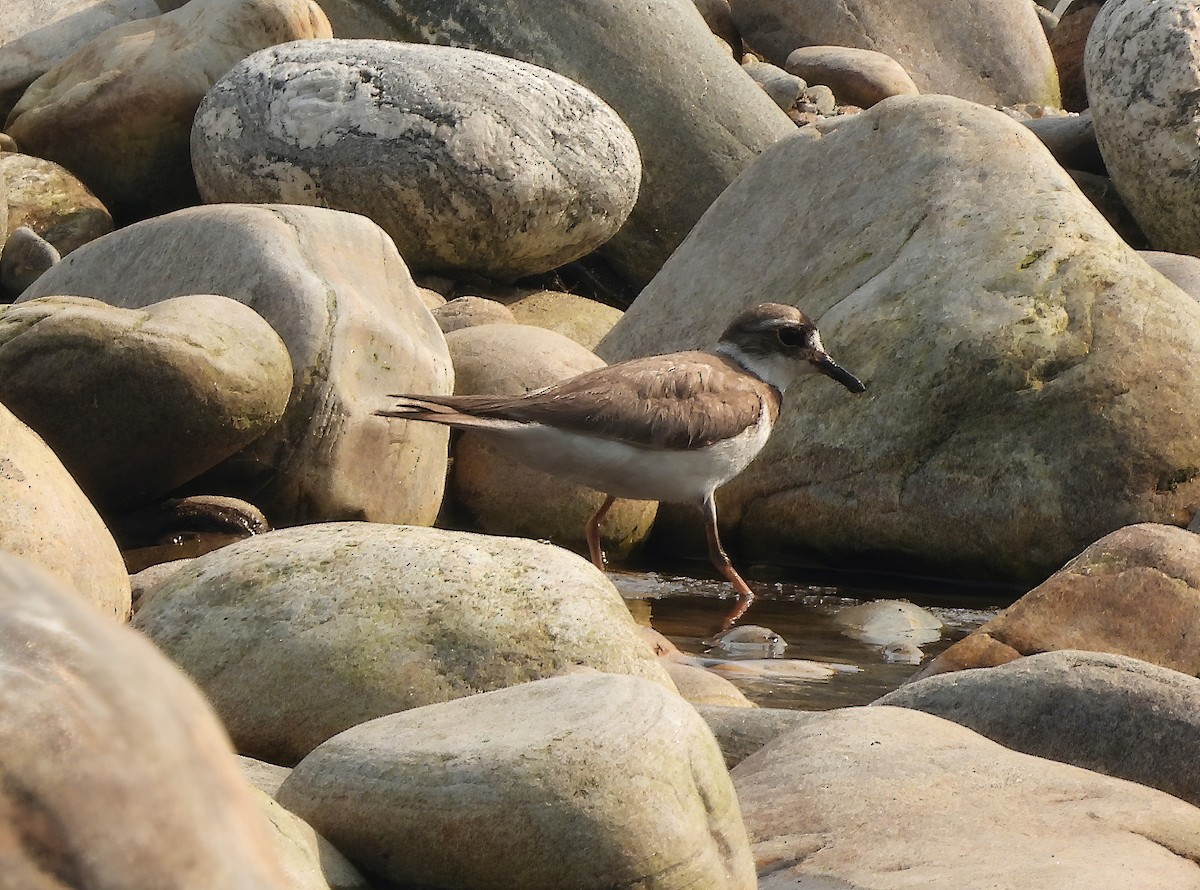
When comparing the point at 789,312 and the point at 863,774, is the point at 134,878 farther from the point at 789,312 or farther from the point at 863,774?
the point at 789,312

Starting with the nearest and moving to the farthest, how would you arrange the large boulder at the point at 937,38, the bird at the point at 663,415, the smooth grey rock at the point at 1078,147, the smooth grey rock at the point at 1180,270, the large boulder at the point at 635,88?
the bird at the point at 663,415, the smooth grey rock at the point at 1180,270, the large boulder at the point at 635,88, the smooth grey rock at the point at 1078,147, the large boulder at the point at 937,38

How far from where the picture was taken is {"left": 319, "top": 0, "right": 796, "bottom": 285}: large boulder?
1303 centimetres

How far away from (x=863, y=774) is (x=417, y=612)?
3.89ft

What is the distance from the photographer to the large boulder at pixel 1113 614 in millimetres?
5805

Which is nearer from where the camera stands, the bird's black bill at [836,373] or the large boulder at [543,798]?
the large boulder at [543,798]

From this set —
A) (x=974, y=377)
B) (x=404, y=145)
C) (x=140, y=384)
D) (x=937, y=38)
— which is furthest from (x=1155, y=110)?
(x=140, y=384)

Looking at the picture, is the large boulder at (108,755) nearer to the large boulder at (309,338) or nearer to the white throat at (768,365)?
the large boulder at (309,338)

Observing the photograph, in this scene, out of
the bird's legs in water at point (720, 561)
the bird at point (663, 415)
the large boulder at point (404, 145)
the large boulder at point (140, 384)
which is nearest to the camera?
the large boulder at point (140, 384)

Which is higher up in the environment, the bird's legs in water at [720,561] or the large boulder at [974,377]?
the large boulder at [974,377]

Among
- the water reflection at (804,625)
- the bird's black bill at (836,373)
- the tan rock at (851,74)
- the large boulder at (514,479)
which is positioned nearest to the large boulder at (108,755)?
the water reflection at (804,625)

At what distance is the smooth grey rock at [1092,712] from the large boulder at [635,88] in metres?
8.51

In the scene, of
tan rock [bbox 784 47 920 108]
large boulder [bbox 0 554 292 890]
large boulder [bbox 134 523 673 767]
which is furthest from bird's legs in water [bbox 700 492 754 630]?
tan rock [bbox 784 47 920 108]

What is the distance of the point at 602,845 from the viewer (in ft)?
10.5

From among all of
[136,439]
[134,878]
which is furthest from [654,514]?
[134,878]
